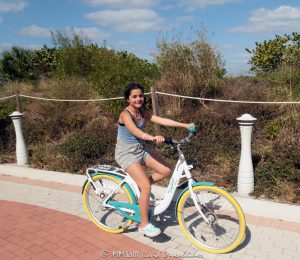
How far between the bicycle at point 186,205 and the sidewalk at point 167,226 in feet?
0.48

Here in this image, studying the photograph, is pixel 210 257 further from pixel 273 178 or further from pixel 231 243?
A: pixel 273 178

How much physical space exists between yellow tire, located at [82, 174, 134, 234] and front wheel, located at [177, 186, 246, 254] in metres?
0.67

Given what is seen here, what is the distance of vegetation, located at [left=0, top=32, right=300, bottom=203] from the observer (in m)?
6.19

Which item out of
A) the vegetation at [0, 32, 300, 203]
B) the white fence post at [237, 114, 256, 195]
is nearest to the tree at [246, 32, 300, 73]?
the vegetation at [0, 32, 300, 203]

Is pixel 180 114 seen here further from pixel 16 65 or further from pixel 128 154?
pixel 16 65

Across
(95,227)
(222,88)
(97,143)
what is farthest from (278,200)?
(222,88)

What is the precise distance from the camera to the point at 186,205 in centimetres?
382

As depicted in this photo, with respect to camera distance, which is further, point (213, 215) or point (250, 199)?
point (250, 199)

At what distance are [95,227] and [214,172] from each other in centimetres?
256

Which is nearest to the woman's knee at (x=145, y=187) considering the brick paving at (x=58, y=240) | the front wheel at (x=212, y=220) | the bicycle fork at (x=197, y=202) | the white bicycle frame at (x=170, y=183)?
the white bicycle frame at (x=170, y=183)

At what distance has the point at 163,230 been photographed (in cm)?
429

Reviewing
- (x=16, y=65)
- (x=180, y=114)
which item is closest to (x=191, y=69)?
(x=180, y=114)

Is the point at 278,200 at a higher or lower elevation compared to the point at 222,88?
lower

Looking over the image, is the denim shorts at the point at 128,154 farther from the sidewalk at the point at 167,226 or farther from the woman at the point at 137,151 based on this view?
the sidewalk at the point at 167,226
